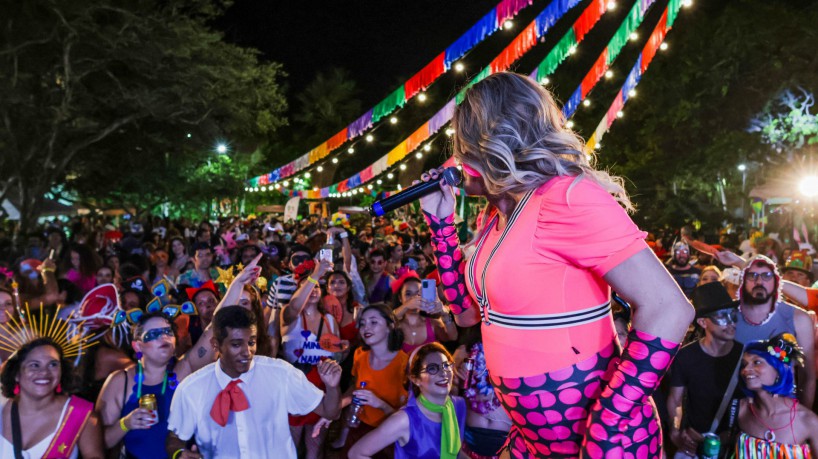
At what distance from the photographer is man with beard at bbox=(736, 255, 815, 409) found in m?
4.97

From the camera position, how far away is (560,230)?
1.59m

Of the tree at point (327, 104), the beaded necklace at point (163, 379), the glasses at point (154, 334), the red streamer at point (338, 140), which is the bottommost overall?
the beaded necklace at point (163, 379)

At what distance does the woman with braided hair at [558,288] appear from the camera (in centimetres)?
152

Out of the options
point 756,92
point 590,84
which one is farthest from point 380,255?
point 756,92

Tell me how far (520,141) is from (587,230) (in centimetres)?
29

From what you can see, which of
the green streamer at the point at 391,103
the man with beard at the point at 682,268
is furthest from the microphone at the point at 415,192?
the green streamer at the point at 391,103

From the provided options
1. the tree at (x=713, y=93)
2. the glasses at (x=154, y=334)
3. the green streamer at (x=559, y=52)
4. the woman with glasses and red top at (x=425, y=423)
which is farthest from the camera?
the tree at (x=713, y=93)

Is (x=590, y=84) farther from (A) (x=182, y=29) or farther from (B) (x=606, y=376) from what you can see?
(B) (x=606, y=376)

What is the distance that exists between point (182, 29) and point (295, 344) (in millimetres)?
15119

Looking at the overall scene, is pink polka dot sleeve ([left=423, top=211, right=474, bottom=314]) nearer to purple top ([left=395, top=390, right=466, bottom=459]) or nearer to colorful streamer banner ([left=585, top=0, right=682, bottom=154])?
purple top ([left=395, top=390, right=466, bottom=459])

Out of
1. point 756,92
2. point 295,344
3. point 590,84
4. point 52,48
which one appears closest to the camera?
point 295,344

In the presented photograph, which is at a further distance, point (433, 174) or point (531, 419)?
point (433, 174)

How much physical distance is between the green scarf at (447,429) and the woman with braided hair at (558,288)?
237 centimetres

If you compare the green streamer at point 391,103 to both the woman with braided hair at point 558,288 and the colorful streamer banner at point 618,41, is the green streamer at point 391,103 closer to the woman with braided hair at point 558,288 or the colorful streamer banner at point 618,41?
the colorful streamer banner at point 618,41
